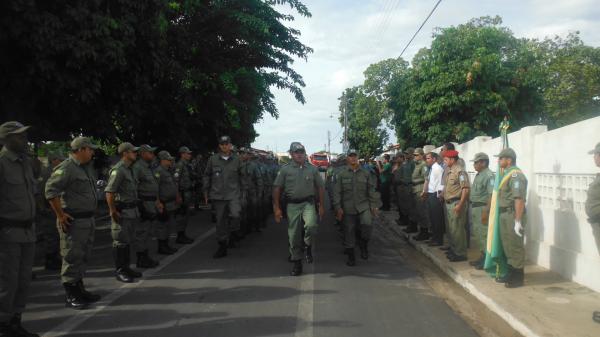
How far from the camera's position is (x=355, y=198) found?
8.57 m

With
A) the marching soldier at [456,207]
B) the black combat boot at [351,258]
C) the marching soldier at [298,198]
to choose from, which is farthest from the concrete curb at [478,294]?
the marching soldier at [298,198]

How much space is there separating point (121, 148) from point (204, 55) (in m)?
9.82

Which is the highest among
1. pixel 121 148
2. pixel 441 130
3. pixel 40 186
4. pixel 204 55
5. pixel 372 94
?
pixel 372 94

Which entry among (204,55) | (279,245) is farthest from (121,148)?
(204,55)

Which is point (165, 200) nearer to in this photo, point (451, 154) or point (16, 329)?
point (16, 329)

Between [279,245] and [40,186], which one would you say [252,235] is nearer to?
[279,245]

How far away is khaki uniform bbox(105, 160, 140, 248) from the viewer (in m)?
7.02

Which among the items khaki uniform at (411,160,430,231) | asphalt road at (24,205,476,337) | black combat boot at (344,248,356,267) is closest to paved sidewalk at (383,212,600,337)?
asphalt road at (24,205,476,337)

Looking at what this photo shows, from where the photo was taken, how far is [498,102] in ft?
72.1

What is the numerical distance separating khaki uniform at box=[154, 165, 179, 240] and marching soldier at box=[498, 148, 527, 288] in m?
5.47

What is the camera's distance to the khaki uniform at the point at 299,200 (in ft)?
24.8

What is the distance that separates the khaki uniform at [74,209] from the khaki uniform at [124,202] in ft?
3.06

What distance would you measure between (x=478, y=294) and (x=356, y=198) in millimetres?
2778

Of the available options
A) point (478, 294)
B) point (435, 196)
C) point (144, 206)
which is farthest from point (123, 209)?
point (435, 196)
